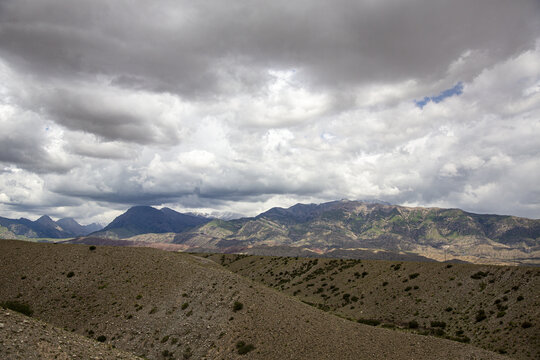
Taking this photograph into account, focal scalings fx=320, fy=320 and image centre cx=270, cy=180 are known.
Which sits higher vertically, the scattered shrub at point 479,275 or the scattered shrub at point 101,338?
the scattered shrub at point 479,275

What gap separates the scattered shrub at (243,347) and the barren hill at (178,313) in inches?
4.8

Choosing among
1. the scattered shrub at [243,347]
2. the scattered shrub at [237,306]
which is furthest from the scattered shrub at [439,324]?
the scattered shrub at [243,347]

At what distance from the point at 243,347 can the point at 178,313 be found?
47.3 feet

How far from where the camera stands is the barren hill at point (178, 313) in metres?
38.3

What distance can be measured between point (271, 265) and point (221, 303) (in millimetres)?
77782

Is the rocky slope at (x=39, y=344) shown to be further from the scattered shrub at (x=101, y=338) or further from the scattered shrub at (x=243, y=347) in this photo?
the scattered shrub at (x=101, y=338)

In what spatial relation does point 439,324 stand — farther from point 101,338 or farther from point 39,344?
point 39,344

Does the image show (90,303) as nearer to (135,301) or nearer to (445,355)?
(135,301)

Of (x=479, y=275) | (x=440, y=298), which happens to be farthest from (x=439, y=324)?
(x=479, y=275)

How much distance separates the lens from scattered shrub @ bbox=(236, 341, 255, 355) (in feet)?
125

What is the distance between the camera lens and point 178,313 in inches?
1912

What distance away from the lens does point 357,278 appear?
3531 inches

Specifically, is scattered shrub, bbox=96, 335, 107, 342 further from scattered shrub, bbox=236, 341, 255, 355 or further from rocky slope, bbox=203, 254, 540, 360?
rocky slope, bbox=203, 254, 540, 360

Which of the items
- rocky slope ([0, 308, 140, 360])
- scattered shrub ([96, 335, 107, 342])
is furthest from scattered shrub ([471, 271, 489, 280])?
scattered shrub ([96, 335, 107, 342])
